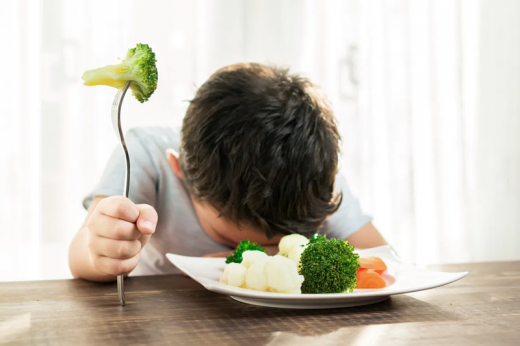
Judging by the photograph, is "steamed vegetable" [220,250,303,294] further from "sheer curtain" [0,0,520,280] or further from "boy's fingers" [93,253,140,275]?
"sheer curtain" [0,0,520,280]

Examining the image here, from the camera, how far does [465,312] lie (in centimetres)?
78

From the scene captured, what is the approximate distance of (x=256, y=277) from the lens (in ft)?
2.66

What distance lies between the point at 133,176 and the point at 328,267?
877 mm

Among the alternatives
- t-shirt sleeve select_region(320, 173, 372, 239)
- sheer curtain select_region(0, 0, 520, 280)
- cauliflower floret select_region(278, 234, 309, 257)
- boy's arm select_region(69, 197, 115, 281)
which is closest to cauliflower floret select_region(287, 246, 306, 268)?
cauliflower floret select_region(278, 234, 309, 257)

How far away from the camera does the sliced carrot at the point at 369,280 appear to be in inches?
34.8

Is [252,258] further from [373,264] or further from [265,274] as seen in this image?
[373,264]

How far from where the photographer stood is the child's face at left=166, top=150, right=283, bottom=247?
4.29 feet

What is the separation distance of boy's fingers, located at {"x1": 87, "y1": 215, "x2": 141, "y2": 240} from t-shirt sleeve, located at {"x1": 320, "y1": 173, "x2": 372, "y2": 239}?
85cm

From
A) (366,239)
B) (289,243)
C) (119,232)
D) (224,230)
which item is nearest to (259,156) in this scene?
(289,243)

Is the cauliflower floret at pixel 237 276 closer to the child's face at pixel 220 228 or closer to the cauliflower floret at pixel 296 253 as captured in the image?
the cauliflower floret at pixel 296 253

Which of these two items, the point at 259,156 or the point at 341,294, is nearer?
the point at 341,294

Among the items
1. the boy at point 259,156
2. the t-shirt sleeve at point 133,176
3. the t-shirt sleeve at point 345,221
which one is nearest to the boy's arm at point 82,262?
the boy at point 259,156

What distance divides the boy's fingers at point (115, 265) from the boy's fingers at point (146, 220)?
0.28ft

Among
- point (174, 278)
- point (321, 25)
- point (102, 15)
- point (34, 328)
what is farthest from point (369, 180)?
point (34, 328)
